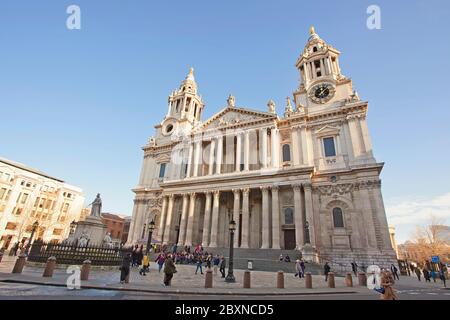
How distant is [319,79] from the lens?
3569 centimetres

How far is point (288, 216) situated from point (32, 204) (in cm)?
4984

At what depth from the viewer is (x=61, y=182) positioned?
53.8 metres

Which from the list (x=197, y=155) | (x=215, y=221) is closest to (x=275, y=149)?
(x=197, y=155)

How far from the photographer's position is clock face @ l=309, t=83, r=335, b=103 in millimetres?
33550

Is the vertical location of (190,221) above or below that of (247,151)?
below

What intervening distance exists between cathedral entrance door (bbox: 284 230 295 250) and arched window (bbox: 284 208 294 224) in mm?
1164

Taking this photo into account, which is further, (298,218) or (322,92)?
(322,92)

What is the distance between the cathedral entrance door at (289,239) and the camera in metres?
27.0

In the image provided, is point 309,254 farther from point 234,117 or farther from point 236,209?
point 234,117

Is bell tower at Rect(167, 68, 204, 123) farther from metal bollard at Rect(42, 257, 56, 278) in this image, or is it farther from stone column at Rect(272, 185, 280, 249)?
metal bollard at Rect(42, 257, 56, 278)

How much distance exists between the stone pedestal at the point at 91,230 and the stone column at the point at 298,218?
18.5m

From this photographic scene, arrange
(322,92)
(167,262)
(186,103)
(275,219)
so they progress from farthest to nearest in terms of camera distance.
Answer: (186,103) < (322,92) < (275,219) < (167,262)
